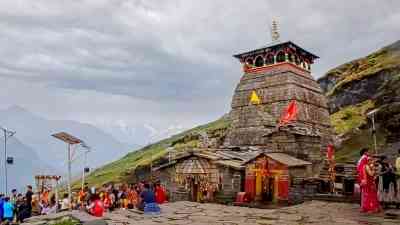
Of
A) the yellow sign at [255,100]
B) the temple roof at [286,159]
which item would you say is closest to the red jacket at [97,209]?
the temple roof at [286,159]

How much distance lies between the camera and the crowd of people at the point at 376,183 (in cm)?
1518

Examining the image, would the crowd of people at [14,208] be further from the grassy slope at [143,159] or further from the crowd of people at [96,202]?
the grassy slope at [143,159]

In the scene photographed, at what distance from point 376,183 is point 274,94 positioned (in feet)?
102

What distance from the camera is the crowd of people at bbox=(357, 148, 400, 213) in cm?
1518

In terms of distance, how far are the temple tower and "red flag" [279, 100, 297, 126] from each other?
0.57 metres

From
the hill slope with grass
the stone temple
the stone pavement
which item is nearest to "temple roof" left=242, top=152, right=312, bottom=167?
the stone temple

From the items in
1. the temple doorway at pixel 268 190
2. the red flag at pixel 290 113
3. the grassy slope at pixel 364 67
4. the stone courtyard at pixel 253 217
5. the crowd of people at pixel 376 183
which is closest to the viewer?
the stone courtyard at pixel 253 217

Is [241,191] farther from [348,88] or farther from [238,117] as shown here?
[348,88]

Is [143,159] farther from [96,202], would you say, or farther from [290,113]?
[96,202]

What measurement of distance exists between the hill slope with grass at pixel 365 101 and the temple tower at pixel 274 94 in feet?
20.7

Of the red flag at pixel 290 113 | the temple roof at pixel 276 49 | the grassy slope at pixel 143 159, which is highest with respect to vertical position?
the temple roof at pixel 276 49

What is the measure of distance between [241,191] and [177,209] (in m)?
14.1

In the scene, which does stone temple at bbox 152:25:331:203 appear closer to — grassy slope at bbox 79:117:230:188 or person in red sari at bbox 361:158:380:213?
person in red sari at bbox 361:158:380:213

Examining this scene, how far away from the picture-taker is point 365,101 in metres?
68.6
